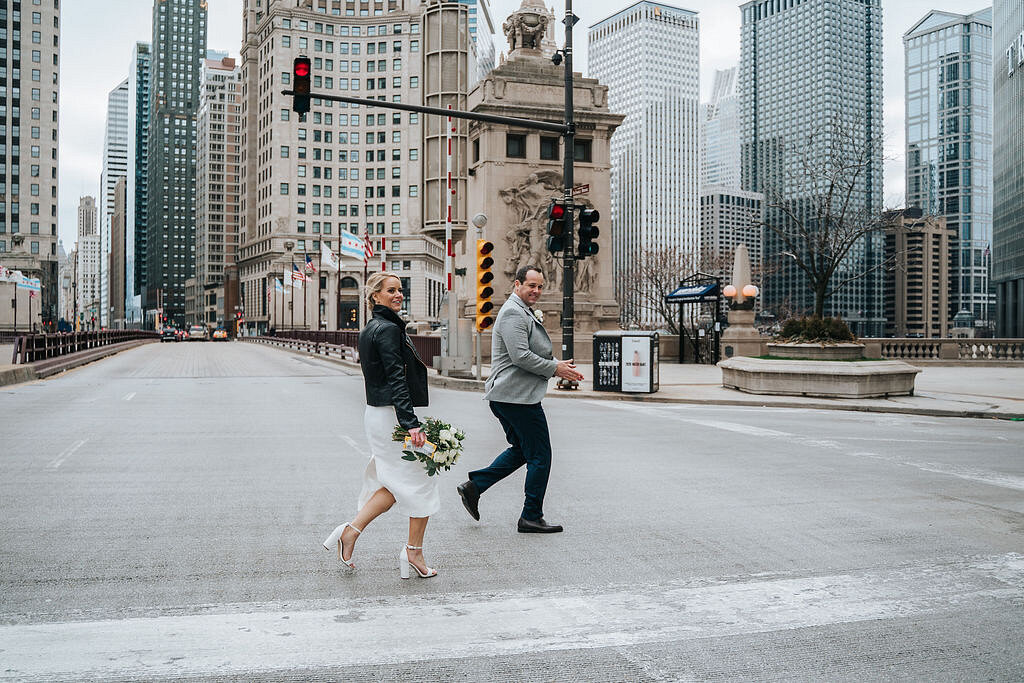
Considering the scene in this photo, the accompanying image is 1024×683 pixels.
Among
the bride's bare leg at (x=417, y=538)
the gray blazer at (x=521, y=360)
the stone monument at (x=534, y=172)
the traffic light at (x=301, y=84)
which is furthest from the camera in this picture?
the stone monument at (x=534, y=172)

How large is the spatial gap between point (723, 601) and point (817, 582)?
2.49 ft

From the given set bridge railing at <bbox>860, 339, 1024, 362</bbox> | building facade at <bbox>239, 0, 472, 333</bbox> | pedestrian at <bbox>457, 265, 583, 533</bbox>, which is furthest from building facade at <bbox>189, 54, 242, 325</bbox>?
pedestrian at <bbox>457, 265, 583, 533</bbox>

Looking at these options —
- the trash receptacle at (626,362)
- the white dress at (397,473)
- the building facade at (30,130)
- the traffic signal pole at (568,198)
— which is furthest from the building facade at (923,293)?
the white dress at (397,473)

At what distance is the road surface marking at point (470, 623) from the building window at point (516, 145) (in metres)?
29.3

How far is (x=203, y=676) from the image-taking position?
142 inches

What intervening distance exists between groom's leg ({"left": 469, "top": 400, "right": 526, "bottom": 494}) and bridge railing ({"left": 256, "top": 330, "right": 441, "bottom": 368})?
16214 mm

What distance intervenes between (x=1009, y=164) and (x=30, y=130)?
428 ft

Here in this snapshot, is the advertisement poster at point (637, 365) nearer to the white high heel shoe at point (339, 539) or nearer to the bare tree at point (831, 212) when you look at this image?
the bare tree at point (831, 212)

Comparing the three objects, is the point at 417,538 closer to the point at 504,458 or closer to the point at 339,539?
the point at 339,539

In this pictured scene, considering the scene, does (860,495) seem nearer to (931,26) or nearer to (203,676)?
(203,676)

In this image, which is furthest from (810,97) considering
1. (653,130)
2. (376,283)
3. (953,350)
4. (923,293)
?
(376,283)

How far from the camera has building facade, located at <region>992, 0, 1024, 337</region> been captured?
91.6 m

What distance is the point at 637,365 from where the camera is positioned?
19.9m

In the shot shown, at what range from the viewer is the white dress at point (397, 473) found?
503 centimetres
